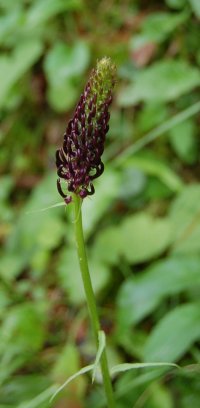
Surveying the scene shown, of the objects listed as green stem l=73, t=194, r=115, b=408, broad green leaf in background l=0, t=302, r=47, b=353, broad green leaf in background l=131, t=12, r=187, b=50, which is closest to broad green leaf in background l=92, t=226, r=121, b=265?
broad green leaf in background l=0, t=302, r=47, b=353

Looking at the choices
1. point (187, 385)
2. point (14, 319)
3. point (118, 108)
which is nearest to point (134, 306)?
point (187, 385)

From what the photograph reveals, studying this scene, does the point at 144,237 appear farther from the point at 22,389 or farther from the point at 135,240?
the point at 22,389

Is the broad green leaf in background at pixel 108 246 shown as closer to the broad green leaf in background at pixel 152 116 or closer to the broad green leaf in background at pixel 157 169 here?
the broad green leaf in background at pixel 157 169

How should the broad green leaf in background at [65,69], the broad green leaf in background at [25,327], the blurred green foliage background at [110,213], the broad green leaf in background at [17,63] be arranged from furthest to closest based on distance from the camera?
1. the broad green leaf in background at [17,63]
2. the broad green leaf in background at [65,69]
3. the broad green leaf in background at [25,327]
4. the blurred green foliage background at [110,213]

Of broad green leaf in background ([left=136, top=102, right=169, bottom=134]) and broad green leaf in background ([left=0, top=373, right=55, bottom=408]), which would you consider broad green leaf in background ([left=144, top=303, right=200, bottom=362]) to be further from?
broad green leaf in background ([left=136, top=102, right=169, bottom=134])

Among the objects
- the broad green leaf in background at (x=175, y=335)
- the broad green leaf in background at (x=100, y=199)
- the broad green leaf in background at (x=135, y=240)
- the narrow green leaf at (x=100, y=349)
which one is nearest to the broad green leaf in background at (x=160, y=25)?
the broad green leaf in background at (x=100, y=199)

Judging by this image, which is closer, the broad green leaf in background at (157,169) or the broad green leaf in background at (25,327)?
the broad green leaf in background at (25,327)

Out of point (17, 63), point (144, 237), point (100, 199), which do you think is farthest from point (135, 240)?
point (17, 63)
